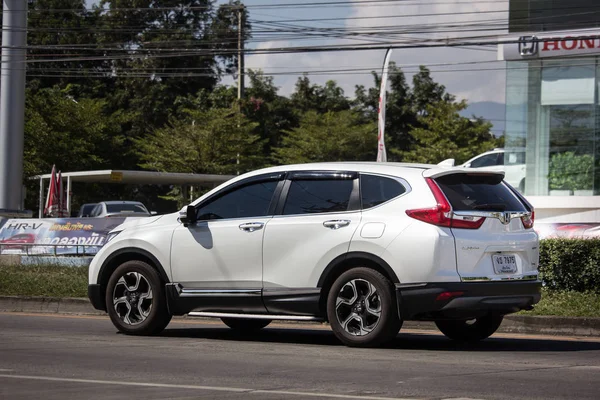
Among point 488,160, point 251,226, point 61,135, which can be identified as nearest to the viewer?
point 251,226

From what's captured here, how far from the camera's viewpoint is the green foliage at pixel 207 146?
48656 mm

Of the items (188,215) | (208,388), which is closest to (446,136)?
(188,215)

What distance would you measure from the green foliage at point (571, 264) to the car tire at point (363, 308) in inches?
217

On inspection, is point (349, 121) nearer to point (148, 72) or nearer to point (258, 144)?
point (258, 144)

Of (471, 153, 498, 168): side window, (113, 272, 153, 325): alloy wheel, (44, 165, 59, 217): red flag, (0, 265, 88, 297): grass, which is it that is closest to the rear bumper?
(113, 272, 153, 325): alloy wheel

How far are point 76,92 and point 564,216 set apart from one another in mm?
43208

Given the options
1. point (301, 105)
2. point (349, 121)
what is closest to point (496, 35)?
point (349, 121)

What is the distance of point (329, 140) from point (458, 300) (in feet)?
143

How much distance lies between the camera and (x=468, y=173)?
10.0 meters

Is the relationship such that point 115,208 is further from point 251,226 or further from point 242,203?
point 251,226

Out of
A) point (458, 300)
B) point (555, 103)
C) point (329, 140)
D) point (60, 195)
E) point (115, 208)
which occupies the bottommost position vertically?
point (458, 300)

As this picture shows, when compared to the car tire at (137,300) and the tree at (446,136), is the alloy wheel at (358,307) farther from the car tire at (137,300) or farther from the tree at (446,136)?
the tree at (446,136)

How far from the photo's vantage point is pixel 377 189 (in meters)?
9.96

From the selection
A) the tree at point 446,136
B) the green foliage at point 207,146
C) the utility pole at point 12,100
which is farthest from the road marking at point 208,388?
the tree at point 446,136
